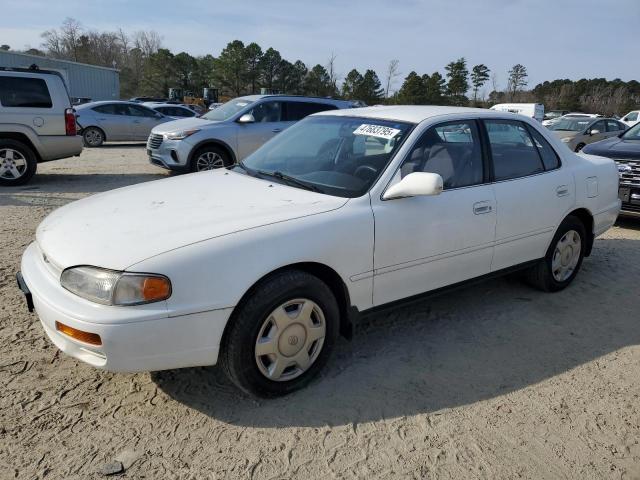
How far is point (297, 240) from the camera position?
275 cm

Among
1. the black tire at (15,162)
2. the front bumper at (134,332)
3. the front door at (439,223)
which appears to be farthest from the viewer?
the black tire at (15,162)

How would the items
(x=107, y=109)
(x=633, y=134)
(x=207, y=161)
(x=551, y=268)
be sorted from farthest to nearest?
(x=107, y=109) < (x=207, y=161) < (x=633, y=134) < (x=551, y=268)

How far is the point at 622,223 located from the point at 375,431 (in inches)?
256

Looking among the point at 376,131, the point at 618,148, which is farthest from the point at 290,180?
the point at 618,148

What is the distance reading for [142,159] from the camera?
13.2 m

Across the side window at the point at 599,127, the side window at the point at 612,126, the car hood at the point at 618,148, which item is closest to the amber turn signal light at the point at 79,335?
the car hood at the point at 618,148

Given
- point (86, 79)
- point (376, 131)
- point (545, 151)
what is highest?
point (86, 79)

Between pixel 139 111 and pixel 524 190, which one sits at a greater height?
pixel 139 111

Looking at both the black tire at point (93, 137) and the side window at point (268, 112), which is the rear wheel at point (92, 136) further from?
the side window at point (268, 112)

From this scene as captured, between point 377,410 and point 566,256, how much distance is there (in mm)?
2734

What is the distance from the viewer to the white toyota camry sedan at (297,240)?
246 centimetres

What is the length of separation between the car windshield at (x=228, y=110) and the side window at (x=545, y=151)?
22.2 ft

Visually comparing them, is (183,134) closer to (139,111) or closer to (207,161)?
(207,161)

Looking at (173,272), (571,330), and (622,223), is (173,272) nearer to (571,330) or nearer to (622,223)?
(571,330)
